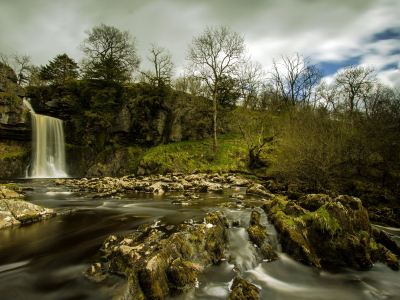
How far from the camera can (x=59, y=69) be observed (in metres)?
32.8

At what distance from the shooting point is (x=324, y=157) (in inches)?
344

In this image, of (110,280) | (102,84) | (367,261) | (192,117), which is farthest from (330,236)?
(102,84)

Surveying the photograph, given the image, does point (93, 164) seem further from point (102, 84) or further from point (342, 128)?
point (342, 128)

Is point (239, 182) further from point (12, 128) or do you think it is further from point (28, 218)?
point (12, 128)

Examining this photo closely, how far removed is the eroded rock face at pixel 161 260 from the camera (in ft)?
9.13

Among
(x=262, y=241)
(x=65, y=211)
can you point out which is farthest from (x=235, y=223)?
(x=65, y=211)

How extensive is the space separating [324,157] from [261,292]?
24.7ft

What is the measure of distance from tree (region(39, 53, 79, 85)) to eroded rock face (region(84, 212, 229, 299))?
3630 centimetres

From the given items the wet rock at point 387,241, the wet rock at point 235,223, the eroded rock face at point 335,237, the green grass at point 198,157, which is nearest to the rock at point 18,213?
the wet rock at point 235,223

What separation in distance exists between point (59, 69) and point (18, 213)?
119 feet

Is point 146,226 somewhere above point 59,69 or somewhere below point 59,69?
below

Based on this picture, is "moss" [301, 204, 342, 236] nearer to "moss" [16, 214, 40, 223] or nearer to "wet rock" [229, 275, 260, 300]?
"wet rock" [229, 275, 260, 300]

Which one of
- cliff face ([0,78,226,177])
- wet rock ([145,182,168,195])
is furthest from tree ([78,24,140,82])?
wet rock ([145,182,168,195])

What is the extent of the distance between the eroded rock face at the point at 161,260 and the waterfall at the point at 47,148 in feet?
81.4
